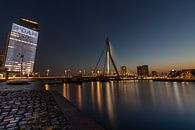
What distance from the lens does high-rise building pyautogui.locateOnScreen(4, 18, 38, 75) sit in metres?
113

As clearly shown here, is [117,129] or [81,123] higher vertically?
[81,123]

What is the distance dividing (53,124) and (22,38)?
131124 millimetres

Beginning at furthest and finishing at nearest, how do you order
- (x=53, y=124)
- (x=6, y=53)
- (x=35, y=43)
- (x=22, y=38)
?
(x=35, y=43)
(x=22, y=38)
(x=6, y=53)
(x=53, y=124)

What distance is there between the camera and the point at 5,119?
5590mm

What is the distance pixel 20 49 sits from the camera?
120 m

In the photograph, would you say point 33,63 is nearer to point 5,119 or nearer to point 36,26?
point 36,26

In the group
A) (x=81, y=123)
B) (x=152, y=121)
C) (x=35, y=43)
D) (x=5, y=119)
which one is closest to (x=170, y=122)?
(x=152, y=121)

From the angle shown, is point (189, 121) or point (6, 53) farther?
point (6, 53)

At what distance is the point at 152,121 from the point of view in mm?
12031

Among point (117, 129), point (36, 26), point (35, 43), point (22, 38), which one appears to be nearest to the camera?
point (117, 129)

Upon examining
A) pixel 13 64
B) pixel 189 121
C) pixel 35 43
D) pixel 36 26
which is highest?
pixel 36 26

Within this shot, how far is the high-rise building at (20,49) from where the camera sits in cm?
11288

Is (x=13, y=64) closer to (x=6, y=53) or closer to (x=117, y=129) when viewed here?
(x=6, y=53)

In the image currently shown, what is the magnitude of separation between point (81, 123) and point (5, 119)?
2.68 meters
